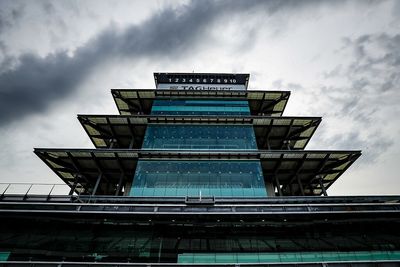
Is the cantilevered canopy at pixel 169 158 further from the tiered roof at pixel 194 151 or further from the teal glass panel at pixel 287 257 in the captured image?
the teal glass panel at pixel 287 257

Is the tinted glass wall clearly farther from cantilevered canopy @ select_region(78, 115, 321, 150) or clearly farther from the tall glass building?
cantilevered canopy @ select_region(78, 115, 321, 150)

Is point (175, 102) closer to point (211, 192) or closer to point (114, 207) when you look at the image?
point (211, 192)

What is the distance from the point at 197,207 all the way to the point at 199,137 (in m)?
12.9

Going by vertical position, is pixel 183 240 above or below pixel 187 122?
below

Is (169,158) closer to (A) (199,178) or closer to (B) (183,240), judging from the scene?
(A) (199,178)

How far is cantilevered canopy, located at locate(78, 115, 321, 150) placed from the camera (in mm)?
33719

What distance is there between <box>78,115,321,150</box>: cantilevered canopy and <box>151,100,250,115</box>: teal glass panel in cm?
194

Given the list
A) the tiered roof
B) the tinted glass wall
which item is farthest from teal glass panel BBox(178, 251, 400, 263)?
the tiered roof

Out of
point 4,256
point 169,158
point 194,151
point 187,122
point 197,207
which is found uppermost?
point 187,122

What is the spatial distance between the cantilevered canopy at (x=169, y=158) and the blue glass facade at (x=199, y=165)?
3.91ft

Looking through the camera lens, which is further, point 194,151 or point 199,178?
point 194,151

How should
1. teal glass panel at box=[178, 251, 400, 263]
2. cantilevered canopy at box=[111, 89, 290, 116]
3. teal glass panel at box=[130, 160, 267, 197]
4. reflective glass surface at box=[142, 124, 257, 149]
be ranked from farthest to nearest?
cantilevered canopy at box=[111, 89, 290, 116] → reflective glass surface at box=[142, 124, 257, 149] → teal glass panel at box=[130, 160, 267, 197] → teal glass panel at box=[178, 251, 400, 263]

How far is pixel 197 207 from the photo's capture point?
20.2 metres

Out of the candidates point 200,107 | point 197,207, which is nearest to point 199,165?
point 197,207
